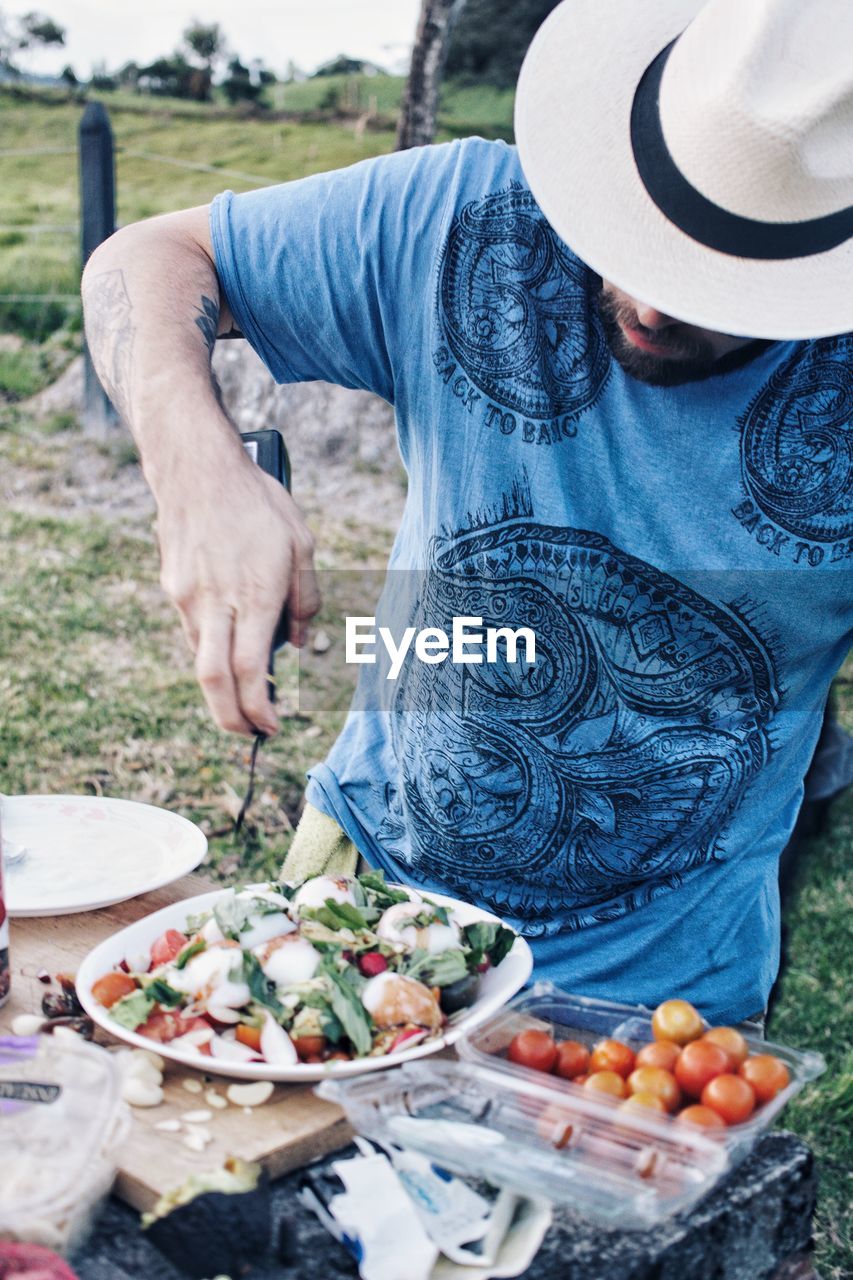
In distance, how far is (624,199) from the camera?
1553mm

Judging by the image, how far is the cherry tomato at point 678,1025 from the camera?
4.09ft

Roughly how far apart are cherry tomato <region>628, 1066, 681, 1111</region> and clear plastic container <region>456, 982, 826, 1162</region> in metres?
0.05

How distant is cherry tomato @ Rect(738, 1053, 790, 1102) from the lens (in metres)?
1.16

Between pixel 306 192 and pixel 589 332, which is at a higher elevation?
pixel 306 192

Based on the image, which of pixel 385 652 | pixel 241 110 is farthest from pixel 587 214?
pixel 241 110

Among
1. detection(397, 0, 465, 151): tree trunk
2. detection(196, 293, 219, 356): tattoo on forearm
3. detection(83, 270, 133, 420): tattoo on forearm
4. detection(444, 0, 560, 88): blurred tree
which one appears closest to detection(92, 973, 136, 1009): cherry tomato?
detection(83, 270, 133, 420): tattoo on forearm

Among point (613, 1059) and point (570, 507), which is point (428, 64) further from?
point (613, 1059)

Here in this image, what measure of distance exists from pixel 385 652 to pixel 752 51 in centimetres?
107

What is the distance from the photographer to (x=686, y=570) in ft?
5.83

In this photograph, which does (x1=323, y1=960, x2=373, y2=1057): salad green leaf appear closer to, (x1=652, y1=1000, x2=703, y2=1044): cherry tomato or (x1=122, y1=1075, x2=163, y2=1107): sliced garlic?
(x1=122, y1=1075, x2=163, y2=1107): sliced garlic

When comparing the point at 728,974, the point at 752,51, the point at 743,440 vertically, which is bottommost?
the point at 728,974

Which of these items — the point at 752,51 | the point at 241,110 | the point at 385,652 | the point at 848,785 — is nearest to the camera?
the point at 752,51

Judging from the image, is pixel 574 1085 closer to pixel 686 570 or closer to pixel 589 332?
pixel 686 570

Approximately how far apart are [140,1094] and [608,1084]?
1.51 ft
